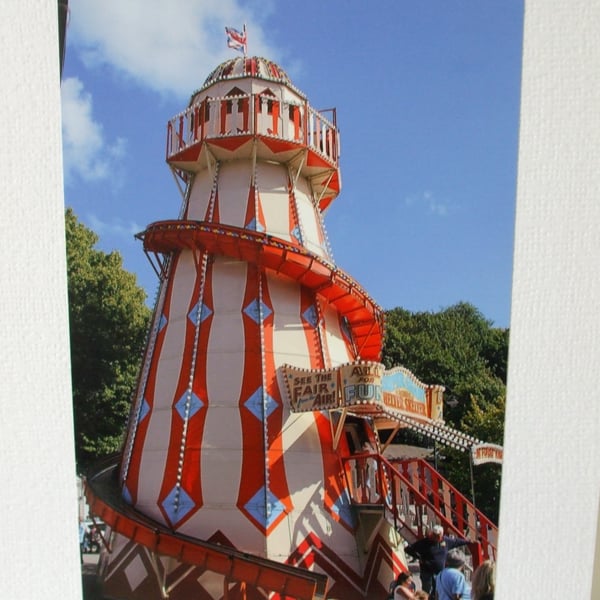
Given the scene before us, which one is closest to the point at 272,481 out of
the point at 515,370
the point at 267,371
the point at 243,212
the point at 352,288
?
the point at 267,371

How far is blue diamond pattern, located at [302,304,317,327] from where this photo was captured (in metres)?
5.61

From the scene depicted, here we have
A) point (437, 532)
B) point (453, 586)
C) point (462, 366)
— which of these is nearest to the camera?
point (453, 586)

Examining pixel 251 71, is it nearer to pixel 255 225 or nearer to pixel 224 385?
pixel 255 225

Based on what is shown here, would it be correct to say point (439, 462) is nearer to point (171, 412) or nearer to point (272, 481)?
point (272, 481)

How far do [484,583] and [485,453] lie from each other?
1.60 meters

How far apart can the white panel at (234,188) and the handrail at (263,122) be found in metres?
0.39

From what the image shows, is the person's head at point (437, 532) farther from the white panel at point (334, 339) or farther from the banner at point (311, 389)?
the white panel at point (334, 339)

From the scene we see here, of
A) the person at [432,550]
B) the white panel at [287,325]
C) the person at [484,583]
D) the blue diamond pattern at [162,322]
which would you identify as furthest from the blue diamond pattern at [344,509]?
the person at [484,583]

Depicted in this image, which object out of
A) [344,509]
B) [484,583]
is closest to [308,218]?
[344,509]

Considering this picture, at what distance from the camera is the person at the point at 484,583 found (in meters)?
2.27

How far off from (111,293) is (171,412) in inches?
85.5

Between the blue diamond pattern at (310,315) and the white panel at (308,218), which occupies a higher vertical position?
the white panel at (308,218)

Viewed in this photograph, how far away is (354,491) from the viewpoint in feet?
18.0

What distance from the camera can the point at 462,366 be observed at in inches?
155
